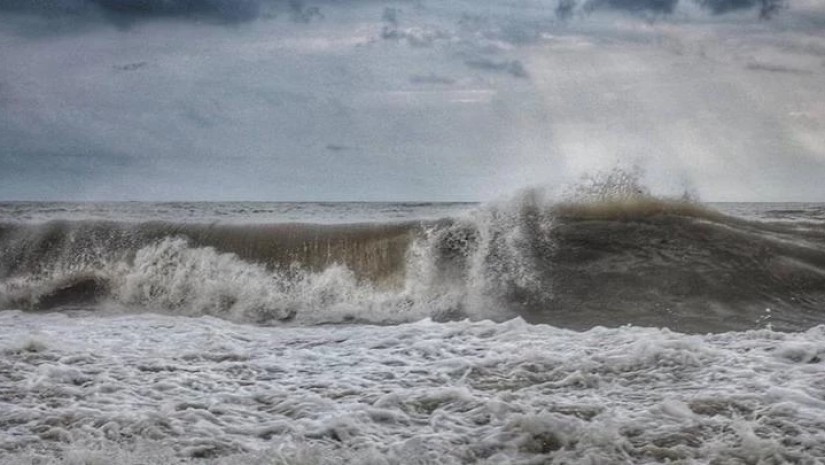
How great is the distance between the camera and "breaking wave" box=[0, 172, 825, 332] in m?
10.1

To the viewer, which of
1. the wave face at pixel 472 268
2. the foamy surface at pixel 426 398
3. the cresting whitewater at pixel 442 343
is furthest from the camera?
the wave face at pixel 472 268

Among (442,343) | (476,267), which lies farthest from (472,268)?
(442,343)

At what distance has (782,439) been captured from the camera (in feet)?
13.8

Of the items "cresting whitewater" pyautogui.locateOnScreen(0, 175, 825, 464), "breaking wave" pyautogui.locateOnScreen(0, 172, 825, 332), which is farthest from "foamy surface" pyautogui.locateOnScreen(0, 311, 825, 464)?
"breaking wave" pyautogui.locateOnScreen(0, 172, 825, 332)

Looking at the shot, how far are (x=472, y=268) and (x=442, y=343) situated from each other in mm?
4928

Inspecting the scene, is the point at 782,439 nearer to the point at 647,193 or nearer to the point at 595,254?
the point at 595,254

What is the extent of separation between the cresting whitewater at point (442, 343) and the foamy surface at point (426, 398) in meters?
0.02

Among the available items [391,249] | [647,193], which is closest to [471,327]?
[391,249]

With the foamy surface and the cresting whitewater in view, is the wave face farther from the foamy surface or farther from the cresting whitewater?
the foamy surface

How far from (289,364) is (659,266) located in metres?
6.48

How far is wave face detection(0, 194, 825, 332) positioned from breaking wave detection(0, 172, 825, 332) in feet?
0.10

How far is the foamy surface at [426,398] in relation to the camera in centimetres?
422

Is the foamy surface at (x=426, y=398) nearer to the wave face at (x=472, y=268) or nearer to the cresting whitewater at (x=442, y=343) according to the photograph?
the cresting whitewater at (x=442, y=343)

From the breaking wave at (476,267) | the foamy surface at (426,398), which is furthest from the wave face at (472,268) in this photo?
the foamy surface at (426,398)
